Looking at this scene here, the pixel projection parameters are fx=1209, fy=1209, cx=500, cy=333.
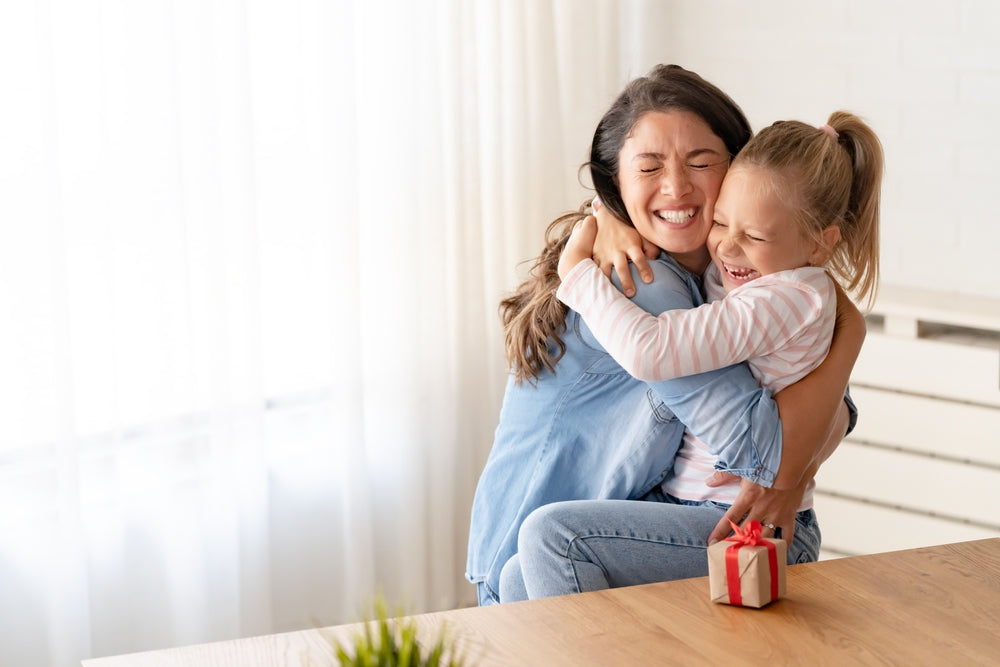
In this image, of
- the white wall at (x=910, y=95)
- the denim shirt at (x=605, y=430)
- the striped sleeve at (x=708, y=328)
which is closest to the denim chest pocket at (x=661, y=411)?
the denim shirt at (x=605, y=430)

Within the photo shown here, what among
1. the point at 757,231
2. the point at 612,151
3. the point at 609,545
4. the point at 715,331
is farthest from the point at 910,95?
the point at 609,545

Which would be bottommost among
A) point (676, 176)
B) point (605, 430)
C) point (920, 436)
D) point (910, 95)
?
point (920, 436)

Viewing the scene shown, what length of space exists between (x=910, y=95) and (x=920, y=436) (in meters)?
0.89

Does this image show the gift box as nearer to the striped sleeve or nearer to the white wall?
the striped sleeve

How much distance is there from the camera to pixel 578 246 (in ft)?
6.03

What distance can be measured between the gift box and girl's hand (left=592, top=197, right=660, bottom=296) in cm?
43

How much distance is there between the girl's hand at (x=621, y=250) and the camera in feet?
5.76

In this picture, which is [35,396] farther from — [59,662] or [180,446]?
[59,662]

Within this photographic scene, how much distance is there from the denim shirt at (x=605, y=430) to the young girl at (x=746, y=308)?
0.05 meters

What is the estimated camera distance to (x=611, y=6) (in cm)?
336

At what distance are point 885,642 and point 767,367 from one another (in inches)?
18.0

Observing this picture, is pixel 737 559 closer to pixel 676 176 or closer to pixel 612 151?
pixel 676 176

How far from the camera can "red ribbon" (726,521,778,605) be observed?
4.74 ft

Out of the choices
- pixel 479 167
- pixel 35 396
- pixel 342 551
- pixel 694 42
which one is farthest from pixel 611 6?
pixel 35 396
